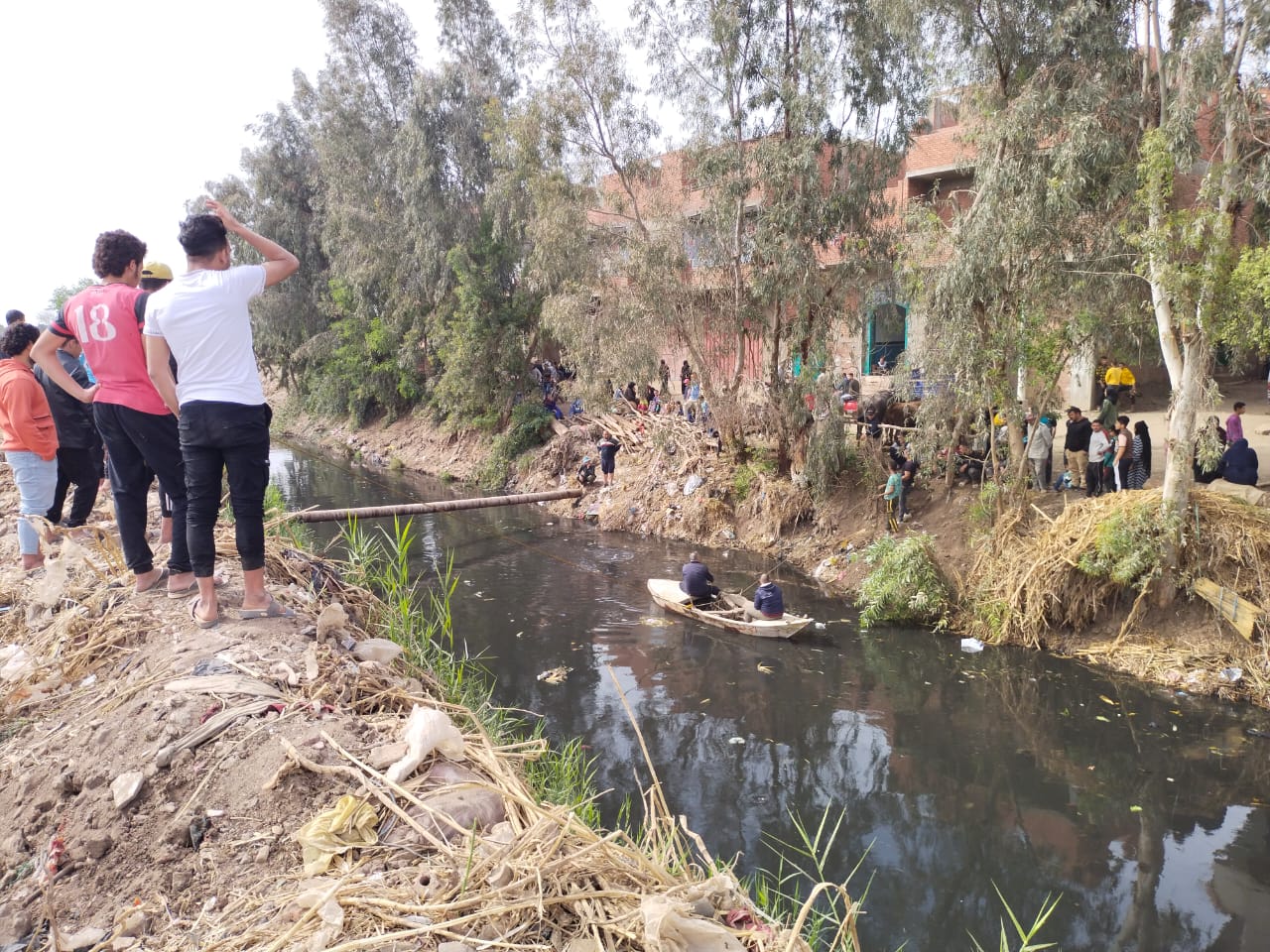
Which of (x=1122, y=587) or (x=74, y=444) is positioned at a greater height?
(x=74, y=444)

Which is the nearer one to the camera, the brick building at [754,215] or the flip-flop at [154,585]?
the flip-flop at [154,585]

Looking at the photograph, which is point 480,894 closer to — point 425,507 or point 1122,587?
point 1122,587

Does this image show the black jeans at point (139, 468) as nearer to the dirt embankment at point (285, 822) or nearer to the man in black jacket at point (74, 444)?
the dirt embankment at point (285, 822)

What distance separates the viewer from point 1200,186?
27.0 ft

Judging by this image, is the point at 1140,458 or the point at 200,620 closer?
the point at 200,620

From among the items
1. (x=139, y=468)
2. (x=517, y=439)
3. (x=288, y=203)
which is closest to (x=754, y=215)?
(x=517, y=439)

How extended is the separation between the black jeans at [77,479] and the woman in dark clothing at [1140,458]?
41.7 feet

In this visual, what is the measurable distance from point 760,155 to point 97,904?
1256 centimetres

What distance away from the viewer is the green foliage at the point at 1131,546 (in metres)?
8.89

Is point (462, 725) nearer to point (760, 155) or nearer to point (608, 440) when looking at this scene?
point (760, 155)

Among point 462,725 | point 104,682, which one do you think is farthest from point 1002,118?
point 104,682

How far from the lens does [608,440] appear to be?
18.7 meters

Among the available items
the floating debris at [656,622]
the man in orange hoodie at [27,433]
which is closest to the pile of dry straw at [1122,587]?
the floating debris at [656,622]

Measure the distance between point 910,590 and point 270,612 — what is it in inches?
346
